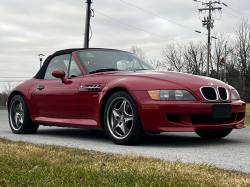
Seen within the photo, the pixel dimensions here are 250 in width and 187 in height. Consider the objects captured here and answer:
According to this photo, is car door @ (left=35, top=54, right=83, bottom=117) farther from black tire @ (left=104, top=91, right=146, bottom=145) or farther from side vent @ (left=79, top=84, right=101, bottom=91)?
black tire @ (left=104, top=91, right=146, bottom=145)

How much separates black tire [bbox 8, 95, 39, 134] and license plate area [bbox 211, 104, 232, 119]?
144 inches

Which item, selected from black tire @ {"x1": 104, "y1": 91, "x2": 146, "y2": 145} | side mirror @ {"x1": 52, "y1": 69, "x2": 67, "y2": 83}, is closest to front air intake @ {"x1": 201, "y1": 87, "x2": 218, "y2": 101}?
black tire @ {"x1": 104, "y1": 91, "x2": 146, "y2": 145}

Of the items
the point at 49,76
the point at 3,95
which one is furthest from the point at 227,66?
the point at 49,76

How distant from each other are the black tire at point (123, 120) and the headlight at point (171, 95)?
0.32m

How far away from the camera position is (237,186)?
3166 millimetres

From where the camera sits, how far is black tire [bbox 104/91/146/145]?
5973mm

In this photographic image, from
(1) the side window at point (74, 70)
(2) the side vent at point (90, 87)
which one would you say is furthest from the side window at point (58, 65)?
(2) the side vent at point (90, 87)

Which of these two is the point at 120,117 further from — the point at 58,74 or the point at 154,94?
the point at 58,74

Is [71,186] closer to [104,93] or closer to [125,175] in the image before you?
[125,175]

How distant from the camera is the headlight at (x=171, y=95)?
5844 millimetres

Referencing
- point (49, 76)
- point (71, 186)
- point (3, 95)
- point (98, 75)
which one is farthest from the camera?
point (3, 95)

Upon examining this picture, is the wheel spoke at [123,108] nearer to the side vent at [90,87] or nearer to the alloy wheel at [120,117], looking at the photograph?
the alloy wheel at [120,117]

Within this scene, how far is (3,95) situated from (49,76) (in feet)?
183

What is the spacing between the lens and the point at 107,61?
23.9ft
